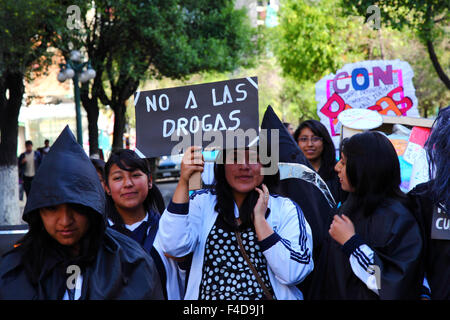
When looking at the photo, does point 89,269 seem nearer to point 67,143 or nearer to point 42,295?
point 42,295

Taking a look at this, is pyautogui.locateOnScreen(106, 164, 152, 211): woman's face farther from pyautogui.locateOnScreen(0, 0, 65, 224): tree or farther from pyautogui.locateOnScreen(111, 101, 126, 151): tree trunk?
pyautogui.locateOnScreen(111, 101, 126, 151): tree trunk

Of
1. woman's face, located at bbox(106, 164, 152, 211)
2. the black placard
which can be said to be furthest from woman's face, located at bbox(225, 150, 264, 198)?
woman's face, located at bbox(106, 164, 152, 211)

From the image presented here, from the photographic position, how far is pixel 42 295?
2229 millimetres

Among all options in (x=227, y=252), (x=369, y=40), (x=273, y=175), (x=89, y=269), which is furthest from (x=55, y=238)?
(x=369, y=40)

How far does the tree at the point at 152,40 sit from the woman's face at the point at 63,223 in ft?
41.0

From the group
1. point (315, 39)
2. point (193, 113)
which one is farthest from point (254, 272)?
point (315, 39)

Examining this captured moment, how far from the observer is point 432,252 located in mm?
2746

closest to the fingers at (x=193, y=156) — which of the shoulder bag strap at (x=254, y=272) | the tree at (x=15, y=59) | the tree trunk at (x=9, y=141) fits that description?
the shoulder bag strap at (x=254, y=272)

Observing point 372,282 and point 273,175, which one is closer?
point 372,282

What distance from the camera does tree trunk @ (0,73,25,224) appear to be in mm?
11617

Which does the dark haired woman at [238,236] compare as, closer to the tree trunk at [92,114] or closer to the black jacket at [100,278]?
the black jacket at [100,278]

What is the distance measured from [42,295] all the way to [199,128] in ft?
4.28

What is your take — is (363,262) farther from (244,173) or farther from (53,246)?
(53,246)

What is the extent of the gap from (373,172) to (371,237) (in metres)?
0.32
